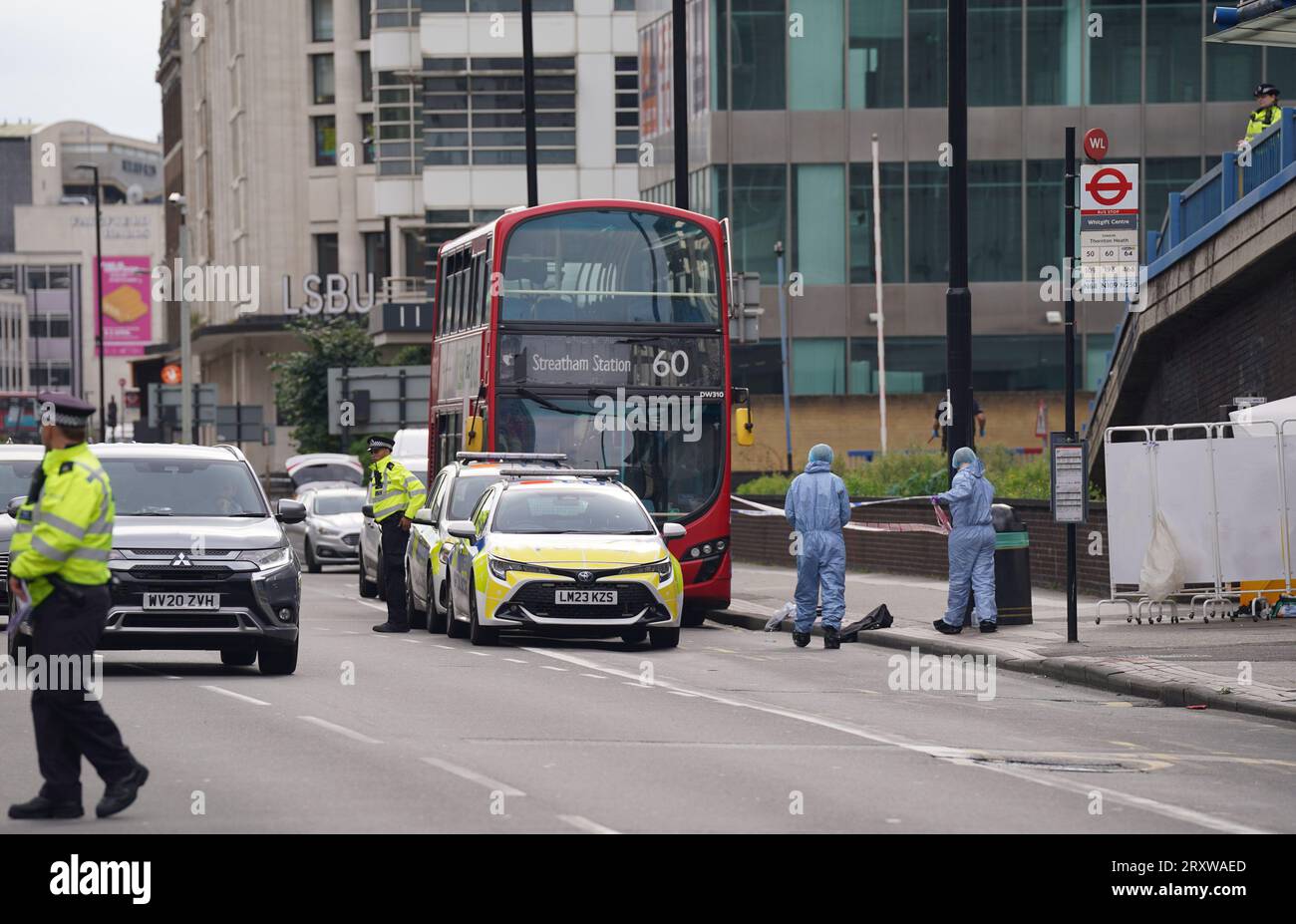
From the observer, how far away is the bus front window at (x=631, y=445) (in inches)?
994

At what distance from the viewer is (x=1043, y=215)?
50875 mm

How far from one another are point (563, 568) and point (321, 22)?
215ft

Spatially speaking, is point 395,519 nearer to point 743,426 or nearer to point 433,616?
point 433,616

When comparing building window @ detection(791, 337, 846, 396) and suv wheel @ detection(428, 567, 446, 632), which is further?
building window @ detection(791, 337, 846, 396)

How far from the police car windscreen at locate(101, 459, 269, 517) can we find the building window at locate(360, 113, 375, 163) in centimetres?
6361

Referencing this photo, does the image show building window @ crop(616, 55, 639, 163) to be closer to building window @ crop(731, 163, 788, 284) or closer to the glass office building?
the glass office building

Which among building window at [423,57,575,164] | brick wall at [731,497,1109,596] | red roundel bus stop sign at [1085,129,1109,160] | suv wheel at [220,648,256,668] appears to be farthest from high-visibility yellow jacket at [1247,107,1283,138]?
building window at [423,57,575,164]

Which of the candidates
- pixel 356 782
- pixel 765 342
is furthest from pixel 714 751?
pixel 765 342

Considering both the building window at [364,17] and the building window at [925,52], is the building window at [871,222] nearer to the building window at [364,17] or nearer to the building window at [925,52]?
the building window at [925,52]

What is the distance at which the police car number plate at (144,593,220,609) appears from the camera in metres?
16.1

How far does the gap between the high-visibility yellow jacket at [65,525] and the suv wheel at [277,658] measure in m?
6.70

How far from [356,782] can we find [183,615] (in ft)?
17.9

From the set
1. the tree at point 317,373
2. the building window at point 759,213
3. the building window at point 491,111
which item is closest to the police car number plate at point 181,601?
the building window at point 759,213

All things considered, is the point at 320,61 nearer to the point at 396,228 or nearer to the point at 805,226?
the point at 396,228
